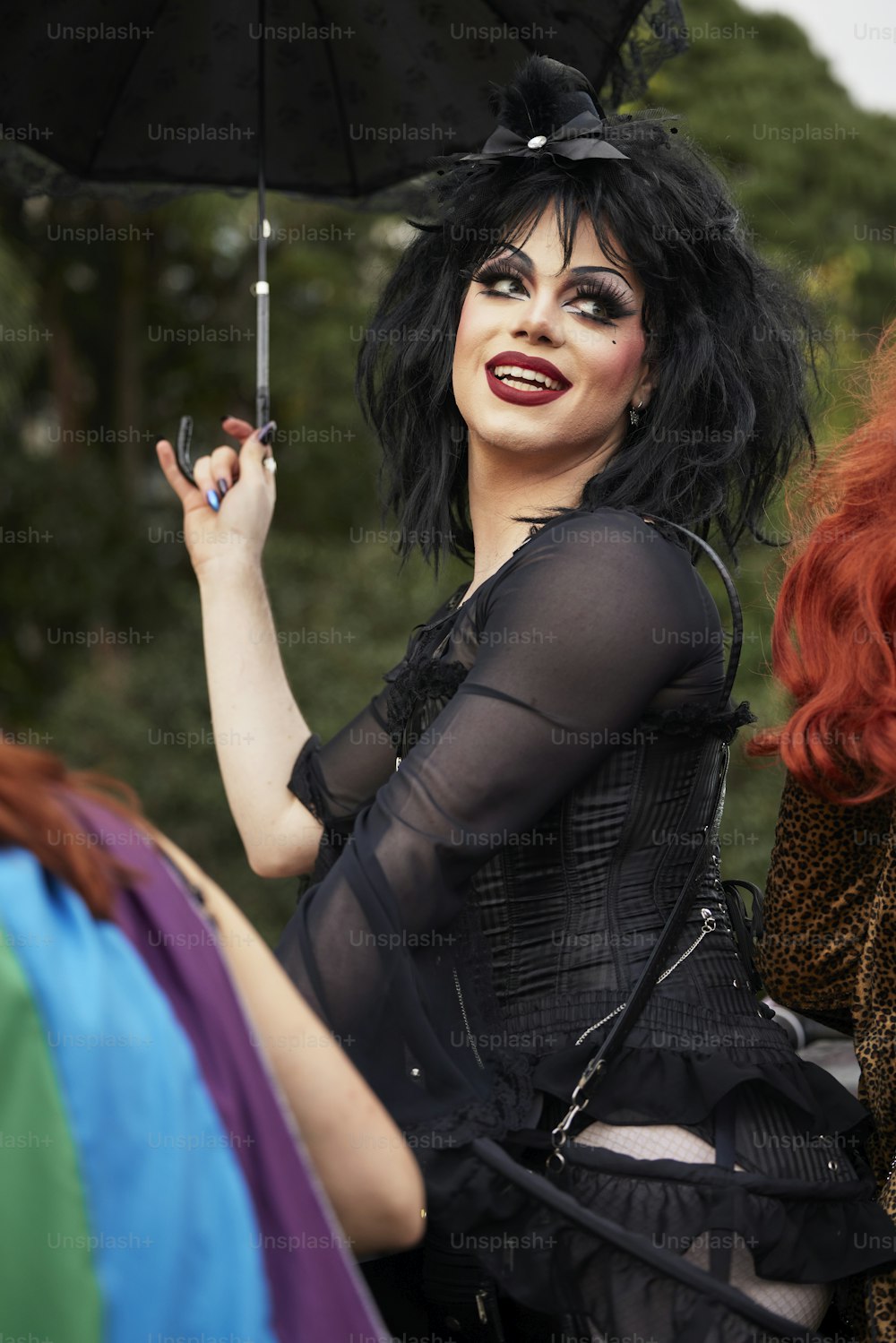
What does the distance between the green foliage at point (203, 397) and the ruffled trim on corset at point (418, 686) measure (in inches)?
187

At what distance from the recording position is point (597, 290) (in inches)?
82.5

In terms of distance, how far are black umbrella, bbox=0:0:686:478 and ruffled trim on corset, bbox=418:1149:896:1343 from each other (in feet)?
4.69

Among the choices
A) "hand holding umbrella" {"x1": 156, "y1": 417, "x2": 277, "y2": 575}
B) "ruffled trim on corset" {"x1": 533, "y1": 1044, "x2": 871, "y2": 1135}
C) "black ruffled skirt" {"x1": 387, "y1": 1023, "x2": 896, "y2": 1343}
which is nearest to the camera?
"black ruffled skirt" {"x1": 387, "y1": 1023, "x2": 896, "y2": 1343}

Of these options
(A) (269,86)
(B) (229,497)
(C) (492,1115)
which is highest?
(A) (269,86)

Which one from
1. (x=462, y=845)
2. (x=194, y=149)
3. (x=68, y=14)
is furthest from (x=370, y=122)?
(x=462, y=845)

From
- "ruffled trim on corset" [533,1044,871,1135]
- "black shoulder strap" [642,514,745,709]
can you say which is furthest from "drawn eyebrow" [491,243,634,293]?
"ruffled trim on corset" [533,1044,871,1135]

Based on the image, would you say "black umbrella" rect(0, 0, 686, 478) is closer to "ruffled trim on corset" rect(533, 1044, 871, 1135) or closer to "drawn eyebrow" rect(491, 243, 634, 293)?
"drawn eyebrow" rect(491, 243, 634, 293)

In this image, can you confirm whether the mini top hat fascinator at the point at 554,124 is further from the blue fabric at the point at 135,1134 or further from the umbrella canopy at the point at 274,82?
the blue fabric at the point at 135,1134

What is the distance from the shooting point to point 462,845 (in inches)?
66.3

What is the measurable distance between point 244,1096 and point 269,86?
2191mm

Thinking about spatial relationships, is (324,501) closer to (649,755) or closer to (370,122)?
(370,122)

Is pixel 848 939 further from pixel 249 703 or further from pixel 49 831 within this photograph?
pixel 49 831

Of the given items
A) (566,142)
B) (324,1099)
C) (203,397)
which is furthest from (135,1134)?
(203,397)

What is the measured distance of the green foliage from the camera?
7.18 m
